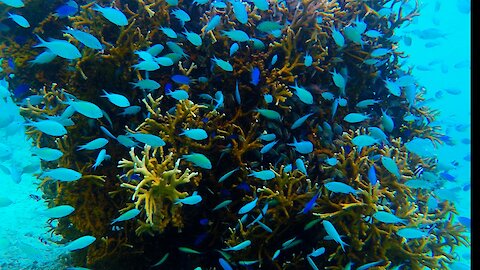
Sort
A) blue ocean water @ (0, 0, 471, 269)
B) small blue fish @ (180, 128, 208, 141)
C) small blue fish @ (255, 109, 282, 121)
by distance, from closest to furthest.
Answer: small blue fish @ (180, 128, 208, 141)
small blue fish @ (255, 109, 282, 121)
blue ocean water @ (0, 0, 471, 269)

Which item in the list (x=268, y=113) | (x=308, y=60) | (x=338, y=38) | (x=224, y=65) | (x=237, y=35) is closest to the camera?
(x=268, y=113)

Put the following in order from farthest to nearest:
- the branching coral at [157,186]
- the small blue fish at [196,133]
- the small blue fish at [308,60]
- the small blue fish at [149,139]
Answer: the small blue fish at [308,60] < the small blue fish at [196,133] < the small blue fish at [149,139] < the branching coral at [157,186]

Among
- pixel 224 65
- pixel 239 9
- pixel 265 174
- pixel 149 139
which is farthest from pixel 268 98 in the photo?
pixel 149 139

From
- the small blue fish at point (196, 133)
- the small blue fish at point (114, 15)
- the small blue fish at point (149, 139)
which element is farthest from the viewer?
the small blue fish at point (114, 15)

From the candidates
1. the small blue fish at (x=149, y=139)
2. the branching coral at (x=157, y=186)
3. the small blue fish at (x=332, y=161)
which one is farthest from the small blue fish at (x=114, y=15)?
the small blue fish at (x=332, y=161)

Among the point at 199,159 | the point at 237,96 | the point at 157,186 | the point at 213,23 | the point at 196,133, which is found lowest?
the point at 157,186

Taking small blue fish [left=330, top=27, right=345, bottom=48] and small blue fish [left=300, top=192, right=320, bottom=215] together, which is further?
small blue fish [left=330, top=27, right=345, bottom=48]

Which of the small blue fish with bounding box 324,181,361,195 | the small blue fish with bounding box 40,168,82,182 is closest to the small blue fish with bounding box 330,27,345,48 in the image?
Answer: the small blue fish with bounding box 324,181,361,195

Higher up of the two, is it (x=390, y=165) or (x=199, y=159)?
(x=390, y=165)

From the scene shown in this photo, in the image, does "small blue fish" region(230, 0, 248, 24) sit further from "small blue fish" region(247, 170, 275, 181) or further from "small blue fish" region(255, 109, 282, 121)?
"small blue fish" region(247, 170, 275, 181)

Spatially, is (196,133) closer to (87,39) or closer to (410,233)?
(87,39)

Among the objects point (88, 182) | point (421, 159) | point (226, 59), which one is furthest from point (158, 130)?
point (421, 159)

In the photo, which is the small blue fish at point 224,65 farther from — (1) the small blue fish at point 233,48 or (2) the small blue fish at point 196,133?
(2) the small blue fish at point 196,133

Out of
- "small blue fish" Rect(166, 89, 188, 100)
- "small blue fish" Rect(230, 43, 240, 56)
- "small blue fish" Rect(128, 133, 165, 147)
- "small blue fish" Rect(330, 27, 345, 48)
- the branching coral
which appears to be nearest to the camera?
the branching coral
